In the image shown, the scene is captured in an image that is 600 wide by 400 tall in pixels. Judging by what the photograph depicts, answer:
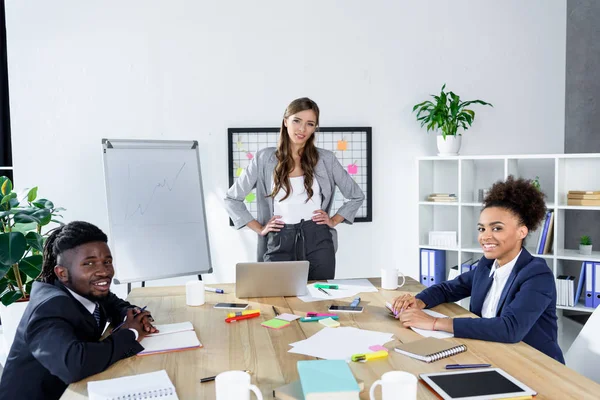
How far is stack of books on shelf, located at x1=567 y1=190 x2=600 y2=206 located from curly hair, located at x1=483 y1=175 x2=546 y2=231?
157cm

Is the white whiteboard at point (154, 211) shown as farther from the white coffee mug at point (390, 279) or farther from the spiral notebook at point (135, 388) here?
the spiral notebook at point (135, 388)

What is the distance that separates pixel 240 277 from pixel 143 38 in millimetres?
2276

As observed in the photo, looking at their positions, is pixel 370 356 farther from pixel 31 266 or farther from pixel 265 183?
pixel 31 266

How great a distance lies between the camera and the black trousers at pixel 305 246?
269cm

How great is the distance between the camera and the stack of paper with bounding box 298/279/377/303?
6.86 feet

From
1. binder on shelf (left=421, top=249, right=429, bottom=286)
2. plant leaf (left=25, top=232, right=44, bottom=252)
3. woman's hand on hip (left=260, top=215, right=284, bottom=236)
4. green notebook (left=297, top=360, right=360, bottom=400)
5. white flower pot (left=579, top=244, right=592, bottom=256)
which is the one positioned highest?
woman's hand on hip (left=260, top=215, right=284, bottom=236)

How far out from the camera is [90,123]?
12.1ft

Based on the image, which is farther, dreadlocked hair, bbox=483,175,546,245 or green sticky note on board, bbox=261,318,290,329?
dreadlocked hair, bbox=483,175,546,245

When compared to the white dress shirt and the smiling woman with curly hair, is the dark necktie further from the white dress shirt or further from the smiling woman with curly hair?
the smiling woman with curly hair

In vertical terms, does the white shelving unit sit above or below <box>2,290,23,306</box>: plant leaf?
above

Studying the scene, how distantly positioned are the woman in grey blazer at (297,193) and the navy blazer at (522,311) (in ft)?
2.68

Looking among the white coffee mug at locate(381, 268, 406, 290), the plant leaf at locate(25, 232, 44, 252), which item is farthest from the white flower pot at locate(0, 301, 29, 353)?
the white coffee mug at locate(381, 268, 406, 290)

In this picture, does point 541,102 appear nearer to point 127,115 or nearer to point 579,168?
point 579,168

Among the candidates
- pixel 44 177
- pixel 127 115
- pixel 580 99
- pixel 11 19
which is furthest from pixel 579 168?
pixel 11 19
